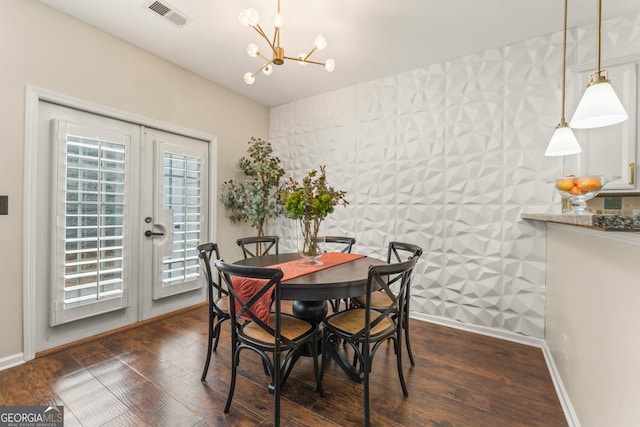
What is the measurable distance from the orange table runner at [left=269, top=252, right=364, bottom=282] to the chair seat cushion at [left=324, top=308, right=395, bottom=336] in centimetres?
37

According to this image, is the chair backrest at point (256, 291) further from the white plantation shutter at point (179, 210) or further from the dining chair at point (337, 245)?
the white plantation shutter at point (179, 210)

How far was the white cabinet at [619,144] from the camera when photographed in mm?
2242

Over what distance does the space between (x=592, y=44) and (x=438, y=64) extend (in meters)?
1.28

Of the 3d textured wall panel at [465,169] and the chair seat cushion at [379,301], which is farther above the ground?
the 3d textured wall panel at [465,169]

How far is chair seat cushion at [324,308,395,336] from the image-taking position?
183 cm

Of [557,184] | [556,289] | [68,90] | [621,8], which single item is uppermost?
[621,8]

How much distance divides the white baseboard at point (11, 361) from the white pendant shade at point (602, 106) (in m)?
4.08

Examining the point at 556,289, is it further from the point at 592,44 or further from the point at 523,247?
the point at 592,44

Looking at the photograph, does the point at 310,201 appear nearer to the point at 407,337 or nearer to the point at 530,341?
the point at 407,337

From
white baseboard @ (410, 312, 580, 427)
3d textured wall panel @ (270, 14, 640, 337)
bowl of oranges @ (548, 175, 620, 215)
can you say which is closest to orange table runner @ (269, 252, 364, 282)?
3d textured wall panel @ (270, 14, 640, 337)

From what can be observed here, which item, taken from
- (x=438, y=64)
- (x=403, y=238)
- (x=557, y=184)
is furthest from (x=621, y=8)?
(x=403, y=238)

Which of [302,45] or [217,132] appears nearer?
[302,45]

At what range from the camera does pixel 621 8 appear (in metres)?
2.29

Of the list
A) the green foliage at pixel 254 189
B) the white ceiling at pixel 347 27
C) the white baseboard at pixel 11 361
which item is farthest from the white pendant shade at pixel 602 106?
the white baseboard at pixel 11 361
